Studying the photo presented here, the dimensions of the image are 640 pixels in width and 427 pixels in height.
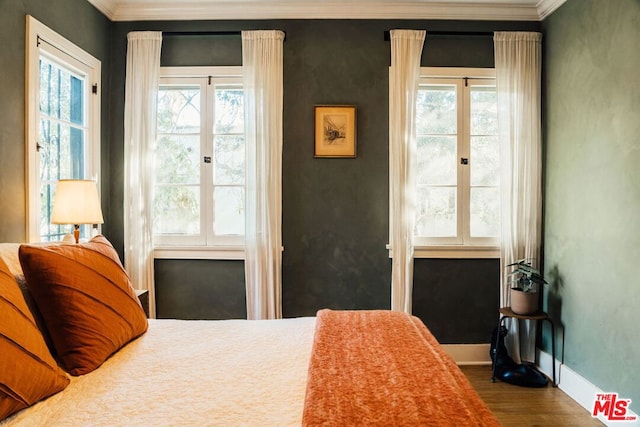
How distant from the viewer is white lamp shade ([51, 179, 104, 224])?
7.45ft

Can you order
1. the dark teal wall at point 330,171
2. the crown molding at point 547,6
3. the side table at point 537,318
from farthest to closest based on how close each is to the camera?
1. the dark teal wall at point 330,171
2. the crown molding at point 547,6
3. the side table at point 537,318

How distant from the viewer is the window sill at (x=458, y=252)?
317cm

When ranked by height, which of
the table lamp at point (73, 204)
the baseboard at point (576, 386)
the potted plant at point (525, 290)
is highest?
the table lamp at point (73, 204)

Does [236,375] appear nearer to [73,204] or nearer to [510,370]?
[73,204]

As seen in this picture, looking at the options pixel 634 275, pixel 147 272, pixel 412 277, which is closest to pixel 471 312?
pixel 412 277

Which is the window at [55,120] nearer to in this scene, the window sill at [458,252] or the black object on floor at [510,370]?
the window sill at [458,252]

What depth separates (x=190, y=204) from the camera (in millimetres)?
3203

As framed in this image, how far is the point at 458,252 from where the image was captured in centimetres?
317

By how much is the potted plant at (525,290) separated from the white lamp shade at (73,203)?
9.27 ft

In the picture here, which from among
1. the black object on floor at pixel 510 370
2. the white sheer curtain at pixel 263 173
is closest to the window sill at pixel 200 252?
the white sheer curtain at pixel 263 173

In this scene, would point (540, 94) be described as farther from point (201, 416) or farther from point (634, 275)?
point (201, 416)

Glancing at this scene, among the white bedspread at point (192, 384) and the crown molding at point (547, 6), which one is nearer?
the white bedspread at point (192, 384)

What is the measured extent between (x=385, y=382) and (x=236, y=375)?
0.48m

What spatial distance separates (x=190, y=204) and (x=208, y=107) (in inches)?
31.1
